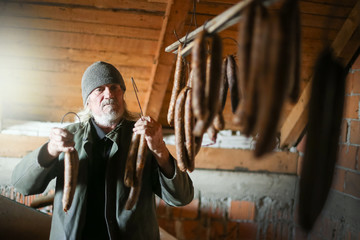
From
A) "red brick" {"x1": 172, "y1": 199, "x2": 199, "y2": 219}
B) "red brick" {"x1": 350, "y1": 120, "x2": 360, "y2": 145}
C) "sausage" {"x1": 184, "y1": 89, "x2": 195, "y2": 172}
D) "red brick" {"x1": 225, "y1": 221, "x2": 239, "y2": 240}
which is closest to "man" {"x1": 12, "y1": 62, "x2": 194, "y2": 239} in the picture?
"sausage" {"x1": 184, "y1": 89, "x2": 195, "y2": 172}

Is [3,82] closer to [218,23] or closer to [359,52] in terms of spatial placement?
[218,23]

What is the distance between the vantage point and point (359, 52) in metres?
2.58

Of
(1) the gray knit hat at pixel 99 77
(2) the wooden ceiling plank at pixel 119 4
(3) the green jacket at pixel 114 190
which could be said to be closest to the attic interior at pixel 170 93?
(2) the wooden ceiling plank at pixel 119 4

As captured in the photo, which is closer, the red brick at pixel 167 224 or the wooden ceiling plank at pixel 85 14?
the wooden ceiling plank at pixel 85 14

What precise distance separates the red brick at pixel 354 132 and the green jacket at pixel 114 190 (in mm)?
1482

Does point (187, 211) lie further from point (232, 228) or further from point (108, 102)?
point (108, 102)

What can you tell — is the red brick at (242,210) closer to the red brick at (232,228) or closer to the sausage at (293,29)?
the red brick at (232,228)

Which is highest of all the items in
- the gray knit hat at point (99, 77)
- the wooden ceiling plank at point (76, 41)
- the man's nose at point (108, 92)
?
the wooden ceiling plank at point (76, 41)

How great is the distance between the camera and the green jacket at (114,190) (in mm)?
1805

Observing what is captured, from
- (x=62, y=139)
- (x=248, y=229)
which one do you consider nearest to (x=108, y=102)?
(x=62, y=139)

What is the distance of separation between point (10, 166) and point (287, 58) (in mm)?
3113

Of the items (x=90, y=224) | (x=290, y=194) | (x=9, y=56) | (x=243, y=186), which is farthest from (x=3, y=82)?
(x=290, y=194)

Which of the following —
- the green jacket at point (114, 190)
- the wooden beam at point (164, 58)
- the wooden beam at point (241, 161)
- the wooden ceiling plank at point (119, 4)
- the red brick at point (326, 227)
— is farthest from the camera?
the wooden beam at point (241, 161)

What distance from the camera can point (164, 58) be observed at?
262cm
